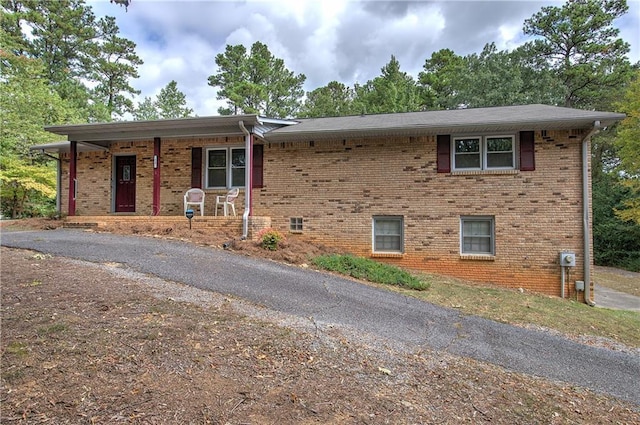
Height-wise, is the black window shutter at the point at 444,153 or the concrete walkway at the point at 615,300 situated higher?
the black window shutter at the point at 444,153

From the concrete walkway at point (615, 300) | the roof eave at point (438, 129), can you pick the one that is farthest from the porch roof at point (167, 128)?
the concrete walkway at point (615, 300)

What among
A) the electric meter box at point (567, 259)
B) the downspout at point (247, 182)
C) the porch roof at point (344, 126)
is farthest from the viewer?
the downspout at point (247, 182)

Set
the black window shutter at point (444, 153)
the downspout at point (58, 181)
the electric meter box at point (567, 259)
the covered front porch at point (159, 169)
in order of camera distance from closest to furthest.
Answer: the electric meter box at point (567, 259), the black window shutter at point (444, 153), the covered front porch at point (159, 169), the downspout at point (58, 181)

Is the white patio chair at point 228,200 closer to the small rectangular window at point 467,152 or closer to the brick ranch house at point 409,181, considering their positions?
the brick ranch house at point 409,181

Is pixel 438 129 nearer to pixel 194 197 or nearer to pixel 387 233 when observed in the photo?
pixel 387 233

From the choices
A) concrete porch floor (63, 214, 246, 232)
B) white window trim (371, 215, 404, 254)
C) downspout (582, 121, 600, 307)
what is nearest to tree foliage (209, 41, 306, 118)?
concrete porch floor (63, 214, 246, 232)

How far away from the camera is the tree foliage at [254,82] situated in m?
27.0

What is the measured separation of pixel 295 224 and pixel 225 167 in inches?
114

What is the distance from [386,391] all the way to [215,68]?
30281mm

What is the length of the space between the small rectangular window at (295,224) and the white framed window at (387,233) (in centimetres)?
213

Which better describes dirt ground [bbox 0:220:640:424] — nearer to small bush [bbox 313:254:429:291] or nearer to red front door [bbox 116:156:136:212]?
small bush [bbox 313:254:429:291]

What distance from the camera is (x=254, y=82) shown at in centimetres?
2920

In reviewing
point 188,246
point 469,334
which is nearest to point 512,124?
point 469,334

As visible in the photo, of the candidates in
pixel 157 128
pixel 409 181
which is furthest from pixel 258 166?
pixel 409 181
